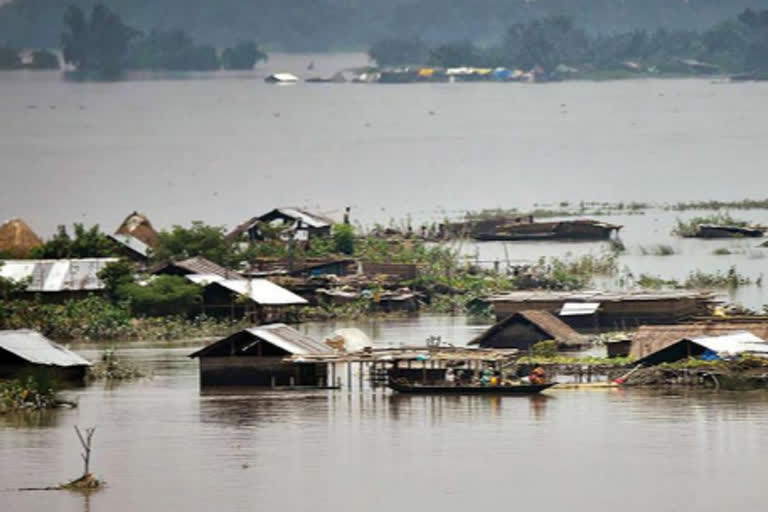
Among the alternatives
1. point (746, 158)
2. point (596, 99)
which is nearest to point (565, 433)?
point (746, 158)

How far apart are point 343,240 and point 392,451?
14826 millimetres

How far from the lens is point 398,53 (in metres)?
141

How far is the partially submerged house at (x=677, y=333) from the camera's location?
2372 centimetres

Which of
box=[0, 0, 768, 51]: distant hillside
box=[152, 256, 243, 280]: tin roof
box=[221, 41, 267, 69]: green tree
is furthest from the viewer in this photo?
box=[0, 0, 768, 51]: distant hillside

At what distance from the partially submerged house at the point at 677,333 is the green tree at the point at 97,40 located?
354ft

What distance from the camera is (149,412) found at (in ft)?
74.4

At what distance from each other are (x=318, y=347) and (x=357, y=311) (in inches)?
254

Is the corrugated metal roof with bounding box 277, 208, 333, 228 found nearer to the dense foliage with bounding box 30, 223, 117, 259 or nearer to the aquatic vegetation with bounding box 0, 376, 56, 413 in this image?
the dense foliage with bounding box 30, 223, 117, 259

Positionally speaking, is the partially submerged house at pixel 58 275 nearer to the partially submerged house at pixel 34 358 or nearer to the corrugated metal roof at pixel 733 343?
the partially submerged house at pixel 34 358

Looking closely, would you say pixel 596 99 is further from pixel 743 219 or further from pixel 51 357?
pixel 51 357

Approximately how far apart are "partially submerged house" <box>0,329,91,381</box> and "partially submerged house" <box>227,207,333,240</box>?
11548 millimetres

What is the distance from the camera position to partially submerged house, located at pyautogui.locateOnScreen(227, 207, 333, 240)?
36250mm

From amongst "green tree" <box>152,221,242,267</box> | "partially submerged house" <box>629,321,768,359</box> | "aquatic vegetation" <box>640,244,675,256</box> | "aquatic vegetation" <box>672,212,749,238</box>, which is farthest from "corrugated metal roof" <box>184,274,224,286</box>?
"aquatic vegetation" <box>672,212,749,238</box>

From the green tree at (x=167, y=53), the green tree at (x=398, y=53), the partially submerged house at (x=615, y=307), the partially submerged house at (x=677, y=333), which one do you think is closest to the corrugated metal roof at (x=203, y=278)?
the partially submerged house at (x=615, y=307)
